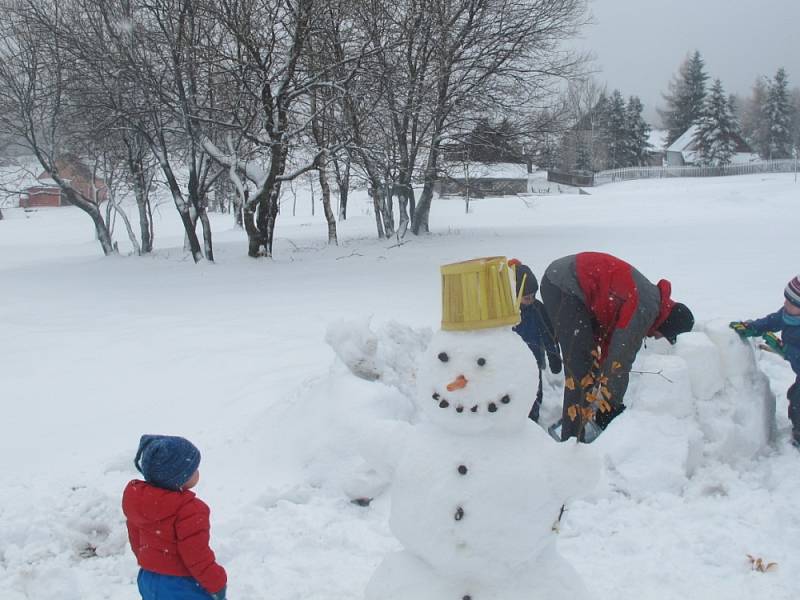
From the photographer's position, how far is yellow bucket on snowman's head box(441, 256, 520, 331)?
94.2 inches

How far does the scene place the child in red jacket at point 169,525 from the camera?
2781 millimetres

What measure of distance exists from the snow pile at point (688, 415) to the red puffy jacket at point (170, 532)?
2699 millimetres

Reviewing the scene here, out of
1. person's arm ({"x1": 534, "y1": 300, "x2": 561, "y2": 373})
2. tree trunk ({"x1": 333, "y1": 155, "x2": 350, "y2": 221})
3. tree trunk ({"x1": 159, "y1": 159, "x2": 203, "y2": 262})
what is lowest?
person's arm ({"x1": 534, "y1": 300, "x2": 561, "y2": 373})

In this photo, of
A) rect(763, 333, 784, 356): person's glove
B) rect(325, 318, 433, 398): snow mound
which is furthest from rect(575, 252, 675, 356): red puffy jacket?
rect(325, 318, 433, 398): snow mound

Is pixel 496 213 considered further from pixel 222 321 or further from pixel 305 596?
pixel 305 596

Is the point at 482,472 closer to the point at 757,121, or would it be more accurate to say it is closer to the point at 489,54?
the point at 489,54

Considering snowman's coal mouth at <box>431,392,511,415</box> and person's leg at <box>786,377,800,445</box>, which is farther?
person's leg at <box>786,377,800,445</box>

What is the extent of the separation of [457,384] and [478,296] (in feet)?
1.08

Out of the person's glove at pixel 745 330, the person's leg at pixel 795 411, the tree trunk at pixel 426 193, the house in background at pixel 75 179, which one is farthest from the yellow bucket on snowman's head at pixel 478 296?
the house in background at pixel 75 179

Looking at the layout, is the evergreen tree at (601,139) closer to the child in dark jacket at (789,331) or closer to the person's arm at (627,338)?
the child in dark jacket at (789,331)

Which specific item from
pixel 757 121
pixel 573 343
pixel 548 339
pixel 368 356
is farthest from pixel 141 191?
pixel 757 121

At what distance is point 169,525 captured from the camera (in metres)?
2.79

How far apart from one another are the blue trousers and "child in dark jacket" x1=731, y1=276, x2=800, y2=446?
4299 millimetres

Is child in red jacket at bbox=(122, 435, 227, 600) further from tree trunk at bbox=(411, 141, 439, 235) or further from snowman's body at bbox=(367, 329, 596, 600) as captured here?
tree trunk at bbox=(411, 141, 439, 235)
